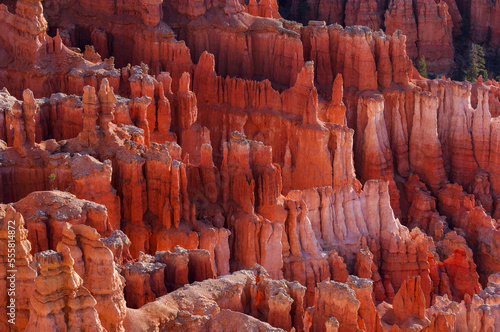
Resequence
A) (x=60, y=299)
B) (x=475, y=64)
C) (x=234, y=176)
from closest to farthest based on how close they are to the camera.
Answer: (x=60, y=299)
(x=234, y=176)
(x=475, y=64)

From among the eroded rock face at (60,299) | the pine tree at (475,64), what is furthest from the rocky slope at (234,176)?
the pine tree at (475,64)

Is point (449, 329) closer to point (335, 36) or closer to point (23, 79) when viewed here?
point (23, 79)

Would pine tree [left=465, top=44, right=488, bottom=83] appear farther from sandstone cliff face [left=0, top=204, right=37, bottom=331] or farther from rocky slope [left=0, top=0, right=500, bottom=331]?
sandstone cliff face [left=0, top=204, right=37, bottom=331]

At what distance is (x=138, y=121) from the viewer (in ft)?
118

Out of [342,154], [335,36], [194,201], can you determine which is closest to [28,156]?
[194,201]

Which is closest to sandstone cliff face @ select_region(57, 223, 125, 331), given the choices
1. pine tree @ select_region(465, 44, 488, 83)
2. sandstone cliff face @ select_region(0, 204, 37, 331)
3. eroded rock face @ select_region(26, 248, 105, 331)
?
sandstone cliff face @ select_region(0, 204, 37, 331)

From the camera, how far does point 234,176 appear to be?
32.3m

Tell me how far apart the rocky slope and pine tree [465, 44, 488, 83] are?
13.4 meters

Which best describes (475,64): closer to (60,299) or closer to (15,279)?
(15,279)

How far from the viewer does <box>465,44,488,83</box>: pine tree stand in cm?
7019

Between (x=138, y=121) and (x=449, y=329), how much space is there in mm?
14264

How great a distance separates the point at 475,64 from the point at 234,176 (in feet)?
139

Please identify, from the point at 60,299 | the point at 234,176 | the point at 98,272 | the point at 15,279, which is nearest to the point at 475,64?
the point at 234,176

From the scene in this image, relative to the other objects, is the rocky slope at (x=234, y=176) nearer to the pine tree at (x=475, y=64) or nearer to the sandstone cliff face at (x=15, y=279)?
the sandstone cliff face at (x=15, y=279)
